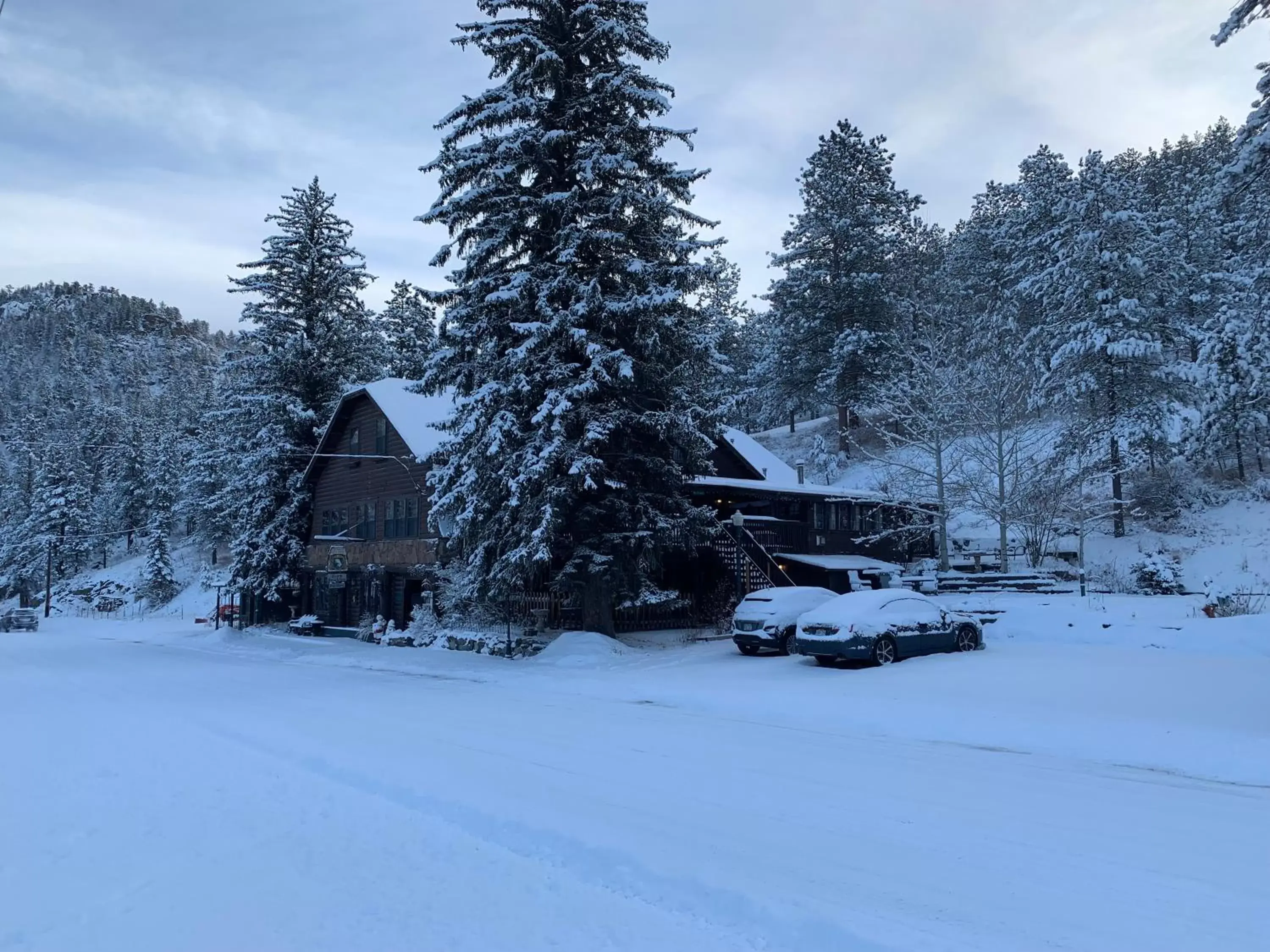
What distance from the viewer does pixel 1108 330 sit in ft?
116

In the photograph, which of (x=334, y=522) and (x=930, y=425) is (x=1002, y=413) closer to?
(x=930, y=425)

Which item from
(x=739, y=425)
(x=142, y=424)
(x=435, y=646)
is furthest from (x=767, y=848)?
(x=142, y=424)

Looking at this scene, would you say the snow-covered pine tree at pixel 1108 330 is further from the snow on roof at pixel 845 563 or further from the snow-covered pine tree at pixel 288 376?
the snow-covered pine tree at pixel 288 376

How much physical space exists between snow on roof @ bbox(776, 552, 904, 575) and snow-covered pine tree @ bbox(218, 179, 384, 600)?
2187 centimetres

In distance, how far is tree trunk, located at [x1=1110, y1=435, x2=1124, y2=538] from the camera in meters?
34.7

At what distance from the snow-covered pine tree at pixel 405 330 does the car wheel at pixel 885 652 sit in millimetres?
Result: 34746

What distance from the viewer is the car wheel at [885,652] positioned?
18.1m

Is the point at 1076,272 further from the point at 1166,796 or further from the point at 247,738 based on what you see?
the point at 247,738

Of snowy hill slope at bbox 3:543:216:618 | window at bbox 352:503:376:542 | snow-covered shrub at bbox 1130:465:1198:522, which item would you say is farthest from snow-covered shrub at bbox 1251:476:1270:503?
snowy hill slope at bbox 3:543:216:618

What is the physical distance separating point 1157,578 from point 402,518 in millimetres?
25782

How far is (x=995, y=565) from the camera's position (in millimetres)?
35125

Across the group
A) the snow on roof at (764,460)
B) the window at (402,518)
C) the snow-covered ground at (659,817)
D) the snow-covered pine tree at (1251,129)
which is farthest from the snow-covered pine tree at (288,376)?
the snow-covered pine tree at (1251,129)

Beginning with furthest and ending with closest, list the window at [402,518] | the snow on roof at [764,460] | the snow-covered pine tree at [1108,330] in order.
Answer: the snow on roof at [764,460]
the snow-covered pine tree at [1108,330]
the window at [402,518]

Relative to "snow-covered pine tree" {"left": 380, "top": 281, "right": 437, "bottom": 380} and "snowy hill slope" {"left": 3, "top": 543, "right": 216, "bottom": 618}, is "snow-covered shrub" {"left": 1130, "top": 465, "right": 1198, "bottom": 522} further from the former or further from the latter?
"snowy hill slope" {"left": 3, "top": 543, "right": 216, "bottom": 618}
